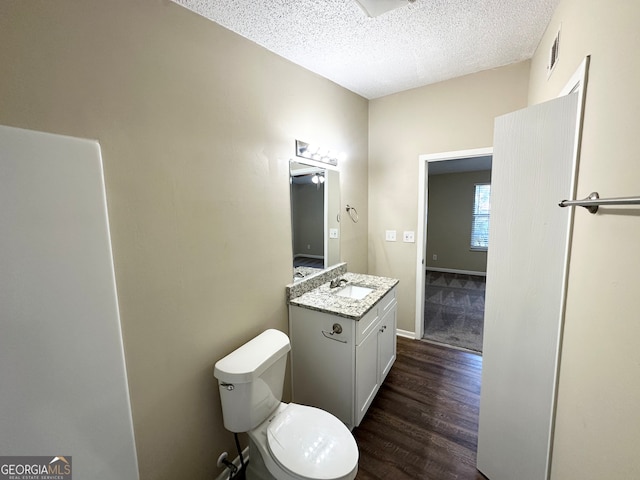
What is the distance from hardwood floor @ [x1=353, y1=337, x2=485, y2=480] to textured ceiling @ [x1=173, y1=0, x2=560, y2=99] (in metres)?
2.64

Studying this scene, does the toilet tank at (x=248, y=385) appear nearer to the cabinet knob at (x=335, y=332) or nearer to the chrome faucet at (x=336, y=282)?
the cabinet knob at (x=335, y=332)

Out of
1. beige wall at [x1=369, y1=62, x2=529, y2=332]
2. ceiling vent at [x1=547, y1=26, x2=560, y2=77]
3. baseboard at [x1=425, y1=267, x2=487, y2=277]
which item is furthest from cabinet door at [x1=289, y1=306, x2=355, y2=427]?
baseboard at [x1=425, y1=267, x2=487, y2=277]

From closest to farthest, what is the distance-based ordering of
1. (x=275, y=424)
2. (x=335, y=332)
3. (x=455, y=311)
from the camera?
(x=275, y=424) → (x=335, y=332) → (x=455, y=311)

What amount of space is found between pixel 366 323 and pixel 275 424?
805 millimetres

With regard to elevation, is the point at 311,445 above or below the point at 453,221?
below

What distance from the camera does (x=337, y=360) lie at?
174cm

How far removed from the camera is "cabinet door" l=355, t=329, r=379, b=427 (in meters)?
1.74

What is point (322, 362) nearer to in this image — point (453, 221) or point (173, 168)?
point (173, 168)

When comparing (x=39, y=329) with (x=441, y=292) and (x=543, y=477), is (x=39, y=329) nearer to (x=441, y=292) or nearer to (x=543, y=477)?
(x=543, y=477)

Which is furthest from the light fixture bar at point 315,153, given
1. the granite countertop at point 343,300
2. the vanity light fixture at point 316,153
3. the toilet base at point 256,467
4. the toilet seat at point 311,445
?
the toilet base at point 256,467

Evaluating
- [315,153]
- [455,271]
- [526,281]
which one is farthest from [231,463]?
[455,271]

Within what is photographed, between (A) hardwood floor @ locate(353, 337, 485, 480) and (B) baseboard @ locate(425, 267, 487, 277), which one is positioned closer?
(A) hardwood floor @ locate(353, 337, 485, 480)

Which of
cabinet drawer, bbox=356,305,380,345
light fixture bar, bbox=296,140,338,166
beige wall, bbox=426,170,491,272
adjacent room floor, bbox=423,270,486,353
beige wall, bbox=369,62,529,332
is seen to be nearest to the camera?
cabinet drawer, bbox=356,305,380,345

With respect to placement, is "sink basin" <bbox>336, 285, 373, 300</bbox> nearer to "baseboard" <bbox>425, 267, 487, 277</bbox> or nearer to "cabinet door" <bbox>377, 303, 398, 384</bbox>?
"cabinet door" <bbox>377, 303, 398, 384</bbox>
